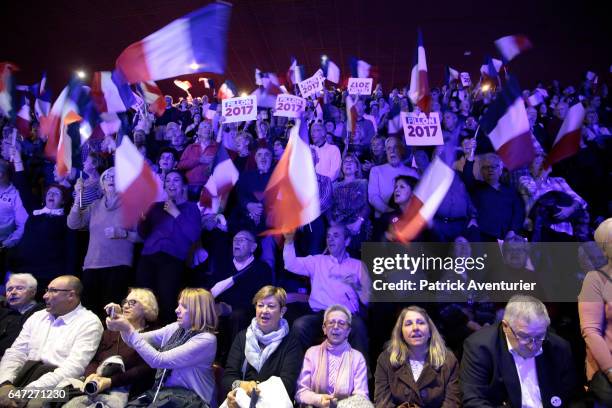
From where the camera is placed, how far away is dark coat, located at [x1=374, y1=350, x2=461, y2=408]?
119 inches

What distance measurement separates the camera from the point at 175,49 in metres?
4.84

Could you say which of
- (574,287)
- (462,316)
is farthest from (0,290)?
(574,287)

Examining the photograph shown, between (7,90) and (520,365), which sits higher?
(7,90)

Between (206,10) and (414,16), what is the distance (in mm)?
5781

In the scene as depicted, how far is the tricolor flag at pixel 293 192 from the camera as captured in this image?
4.52 metres

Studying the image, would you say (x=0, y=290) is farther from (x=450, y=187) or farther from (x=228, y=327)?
(x=450, y=187)

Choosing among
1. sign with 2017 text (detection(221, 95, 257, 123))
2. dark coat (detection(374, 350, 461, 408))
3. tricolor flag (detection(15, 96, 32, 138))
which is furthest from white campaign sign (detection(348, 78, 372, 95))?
dark coat (detection(374, 350, 461, 408))

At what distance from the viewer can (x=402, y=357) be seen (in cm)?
317

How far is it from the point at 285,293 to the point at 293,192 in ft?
3.70

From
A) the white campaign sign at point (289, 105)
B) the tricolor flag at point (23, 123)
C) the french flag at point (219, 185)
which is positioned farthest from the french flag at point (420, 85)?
the tricolor flag at point (23, 123)

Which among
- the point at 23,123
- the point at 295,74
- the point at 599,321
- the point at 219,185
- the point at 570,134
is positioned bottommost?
the point at 599,321

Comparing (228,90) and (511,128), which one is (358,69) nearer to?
(228,90)

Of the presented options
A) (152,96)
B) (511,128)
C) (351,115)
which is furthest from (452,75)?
(511,128)

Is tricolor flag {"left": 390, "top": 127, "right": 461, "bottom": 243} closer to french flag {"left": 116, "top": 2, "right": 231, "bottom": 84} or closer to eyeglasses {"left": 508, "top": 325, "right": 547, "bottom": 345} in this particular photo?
eyeglasses {"left": 508, "top": 325, "right": 547, "bottom": 345}
